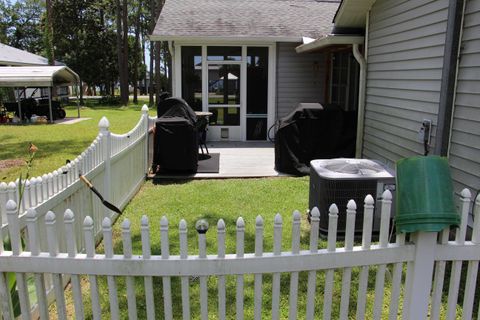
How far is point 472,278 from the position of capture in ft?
7.90

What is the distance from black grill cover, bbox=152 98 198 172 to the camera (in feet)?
23.8

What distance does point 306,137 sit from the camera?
7.61m

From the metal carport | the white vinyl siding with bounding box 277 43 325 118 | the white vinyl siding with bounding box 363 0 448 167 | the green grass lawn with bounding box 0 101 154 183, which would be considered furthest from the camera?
the metal carport

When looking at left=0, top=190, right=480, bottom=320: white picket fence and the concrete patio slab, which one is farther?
the concrete patio slab

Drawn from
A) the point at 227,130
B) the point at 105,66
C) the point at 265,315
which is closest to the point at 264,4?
the point at 227,130

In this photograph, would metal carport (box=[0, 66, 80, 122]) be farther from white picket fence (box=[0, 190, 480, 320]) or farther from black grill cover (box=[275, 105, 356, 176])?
white picket fence (box=[0, 190, 480, 320])

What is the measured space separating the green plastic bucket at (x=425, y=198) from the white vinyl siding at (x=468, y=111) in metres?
2.39

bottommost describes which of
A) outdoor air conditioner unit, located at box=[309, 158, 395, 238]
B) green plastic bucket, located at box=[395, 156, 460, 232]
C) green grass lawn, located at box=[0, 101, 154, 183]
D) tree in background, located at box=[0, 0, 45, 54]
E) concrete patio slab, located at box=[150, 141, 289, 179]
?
green grass lawn, located at box=[0, 101, 154, 183]

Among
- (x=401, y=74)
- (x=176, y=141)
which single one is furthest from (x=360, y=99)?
(x=176, y=141)

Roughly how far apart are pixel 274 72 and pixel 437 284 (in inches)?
376

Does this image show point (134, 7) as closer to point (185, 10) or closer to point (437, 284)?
point (185, 10)

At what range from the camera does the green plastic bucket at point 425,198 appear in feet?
7.18

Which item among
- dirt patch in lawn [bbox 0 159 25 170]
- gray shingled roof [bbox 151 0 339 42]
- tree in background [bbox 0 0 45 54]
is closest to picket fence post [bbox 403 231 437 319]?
dirt patch in lawn [bbox 0 159 25 170]

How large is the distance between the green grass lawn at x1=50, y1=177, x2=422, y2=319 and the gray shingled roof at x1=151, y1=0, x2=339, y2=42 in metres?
4.87
